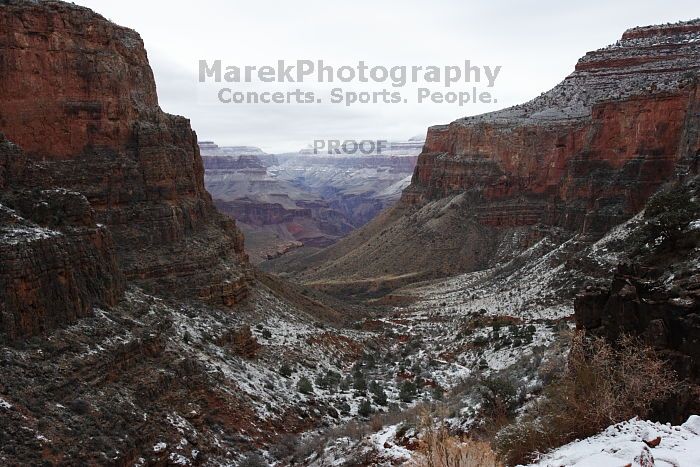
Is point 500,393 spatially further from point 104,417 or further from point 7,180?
point 7,180

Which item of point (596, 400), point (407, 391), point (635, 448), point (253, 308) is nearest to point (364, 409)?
point (407, 391)

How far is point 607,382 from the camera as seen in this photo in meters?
11.5

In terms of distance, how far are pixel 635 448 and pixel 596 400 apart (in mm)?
2480

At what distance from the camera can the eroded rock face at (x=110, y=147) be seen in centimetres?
2456

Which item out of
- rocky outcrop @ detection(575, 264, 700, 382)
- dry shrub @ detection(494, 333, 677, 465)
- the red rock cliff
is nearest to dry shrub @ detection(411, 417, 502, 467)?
dry shrub @ detection(494, 333, 677, 465)

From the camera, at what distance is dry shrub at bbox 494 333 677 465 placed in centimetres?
1123

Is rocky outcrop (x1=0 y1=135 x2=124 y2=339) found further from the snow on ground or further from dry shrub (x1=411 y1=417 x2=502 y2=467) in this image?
the snow on ground

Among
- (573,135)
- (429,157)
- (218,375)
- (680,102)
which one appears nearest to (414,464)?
(218,375)

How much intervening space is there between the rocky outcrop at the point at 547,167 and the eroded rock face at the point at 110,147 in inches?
1145

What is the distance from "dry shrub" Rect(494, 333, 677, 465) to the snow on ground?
1.89 feet

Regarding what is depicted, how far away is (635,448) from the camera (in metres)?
9.07

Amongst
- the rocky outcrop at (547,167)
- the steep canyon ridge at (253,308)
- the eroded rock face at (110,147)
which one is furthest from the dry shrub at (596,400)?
the rocky outcrop at (547,167)

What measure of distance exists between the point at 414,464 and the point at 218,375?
12.0m

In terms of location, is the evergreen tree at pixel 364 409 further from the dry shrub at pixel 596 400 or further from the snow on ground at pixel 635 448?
the snow on ground at pixel 635 448
